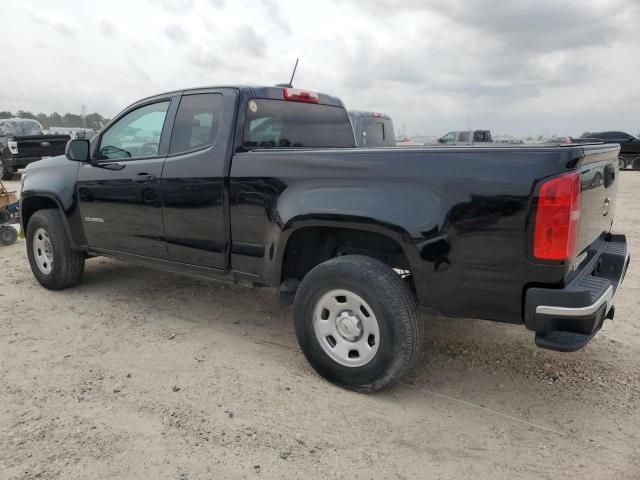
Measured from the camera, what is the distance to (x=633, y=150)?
2075 centimetres

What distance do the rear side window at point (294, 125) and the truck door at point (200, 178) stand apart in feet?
0.62

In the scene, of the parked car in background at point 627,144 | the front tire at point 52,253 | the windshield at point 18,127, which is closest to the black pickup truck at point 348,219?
the front tire at point 52,253

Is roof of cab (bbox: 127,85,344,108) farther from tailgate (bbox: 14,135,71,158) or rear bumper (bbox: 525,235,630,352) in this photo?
tailgate (bbox: 14,135,71,158)

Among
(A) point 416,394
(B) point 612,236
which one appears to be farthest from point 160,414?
(B) point 612,236

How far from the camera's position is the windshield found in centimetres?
1761

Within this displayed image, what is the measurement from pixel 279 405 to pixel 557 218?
1843 mm

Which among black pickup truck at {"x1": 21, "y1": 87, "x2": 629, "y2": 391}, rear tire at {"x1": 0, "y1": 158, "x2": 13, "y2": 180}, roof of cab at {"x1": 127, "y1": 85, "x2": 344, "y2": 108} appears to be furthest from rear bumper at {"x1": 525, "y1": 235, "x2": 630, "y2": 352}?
rear tire at {"x1": 0, "y1": 158, "x2": 13, "y2": 180}

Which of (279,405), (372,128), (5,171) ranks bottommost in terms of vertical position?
(279,405)

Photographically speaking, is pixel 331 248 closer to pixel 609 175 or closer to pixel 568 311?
pixel 568 311

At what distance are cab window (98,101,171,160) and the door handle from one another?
0.19 m

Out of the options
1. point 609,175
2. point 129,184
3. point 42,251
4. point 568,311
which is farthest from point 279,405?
point 42,251

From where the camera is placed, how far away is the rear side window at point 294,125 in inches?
153

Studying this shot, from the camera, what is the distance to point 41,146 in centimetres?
1522

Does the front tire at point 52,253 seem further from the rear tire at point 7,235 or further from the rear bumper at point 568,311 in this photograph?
the rear bumper at point 568,311
